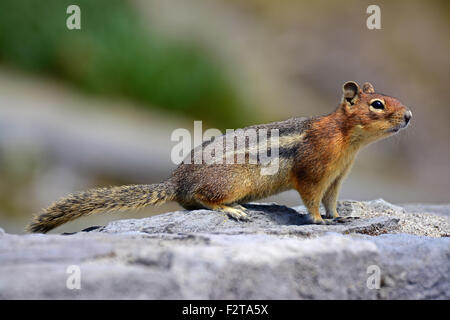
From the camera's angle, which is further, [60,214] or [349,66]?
[349,66]

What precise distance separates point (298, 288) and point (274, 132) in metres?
2.28

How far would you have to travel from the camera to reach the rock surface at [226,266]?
362 cm

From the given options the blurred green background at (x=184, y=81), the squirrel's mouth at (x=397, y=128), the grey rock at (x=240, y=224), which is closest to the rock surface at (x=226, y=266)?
the grey rock at (x=240, y=224)

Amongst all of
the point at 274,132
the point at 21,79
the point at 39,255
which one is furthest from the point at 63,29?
the point at 39,255

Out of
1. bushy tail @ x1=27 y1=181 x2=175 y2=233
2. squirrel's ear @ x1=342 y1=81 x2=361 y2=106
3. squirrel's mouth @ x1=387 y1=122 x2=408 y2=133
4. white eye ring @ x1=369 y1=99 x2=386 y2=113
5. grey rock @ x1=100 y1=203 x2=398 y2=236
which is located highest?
squirrel's ear @ x1=342 y1=81 x2=361 y2=106

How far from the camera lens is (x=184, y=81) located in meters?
13.6

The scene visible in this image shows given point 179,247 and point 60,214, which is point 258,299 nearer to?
point 179,247

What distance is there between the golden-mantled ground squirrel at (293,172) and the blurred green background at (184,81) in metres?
2.03

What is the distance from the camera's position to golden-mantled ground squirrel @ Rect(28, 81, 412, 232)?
5.51 metres

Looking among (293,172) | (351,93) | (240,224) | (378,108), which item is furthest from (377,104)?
(240,224)

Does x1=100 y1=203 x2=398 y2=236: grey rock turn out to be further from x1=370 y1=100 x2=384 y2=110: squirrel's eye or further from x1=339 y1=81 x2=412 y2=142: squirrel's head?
x1=370 y1=100 x2=384 y2=110: squirrel's eye

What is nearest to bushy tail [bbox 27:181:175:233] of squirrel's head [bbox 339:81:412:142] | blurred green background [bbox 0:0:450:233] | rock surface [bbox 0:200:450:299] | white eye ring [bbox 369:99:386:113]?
rock surface [bbox 0:200:450:299]

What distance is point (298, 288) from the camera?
12.6 ft
